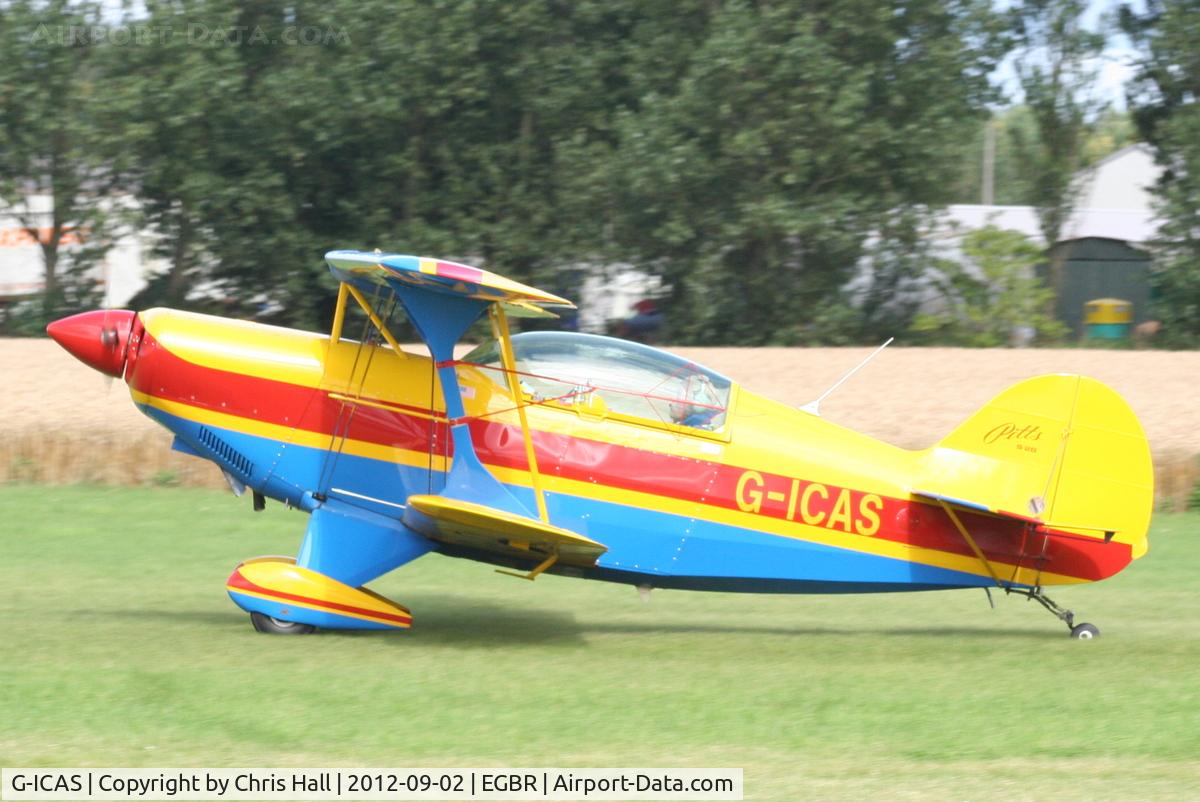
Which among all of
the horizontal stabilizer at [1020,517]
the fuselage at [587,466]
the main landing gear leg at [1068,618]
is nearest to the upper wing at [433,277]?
the fuselage at [587,466]

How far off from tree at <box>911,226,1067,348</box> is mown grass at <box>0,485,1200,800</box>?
46.5 feet

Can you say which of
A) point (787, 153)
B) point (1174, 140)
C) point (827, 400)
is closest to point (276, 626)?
point (827, 400)

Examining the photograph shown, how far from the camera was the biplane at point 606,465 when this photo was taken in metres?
8.69

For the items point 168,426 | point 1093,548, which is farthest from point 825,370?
point 168,426

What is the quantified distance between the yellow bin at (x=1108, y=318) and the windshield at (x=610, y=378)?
20626 mm

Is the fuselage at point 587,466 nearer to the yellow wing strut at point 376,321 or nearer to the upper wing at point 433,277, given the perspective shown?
the yellow wing strut at point 376,321

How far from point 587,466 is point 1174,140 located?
20756mm

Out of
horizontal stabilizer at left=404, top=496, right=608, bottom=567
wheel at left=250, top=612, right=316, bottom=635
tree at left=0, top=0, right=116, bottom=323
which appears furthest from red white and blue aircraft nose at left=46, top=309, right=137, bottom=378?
tree at left=0, top=0, right=116, bottom=323

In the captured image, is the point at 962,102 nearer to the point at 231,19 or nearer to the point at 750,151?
the point at 750,151

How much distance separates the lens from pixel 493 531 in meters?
8.18

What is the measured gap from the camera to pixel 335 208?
2603 centimetres

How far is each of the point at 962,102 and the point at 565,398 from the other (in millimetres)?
18687

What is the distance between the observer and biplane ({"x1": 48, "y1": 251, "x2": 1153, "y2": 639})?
8688 millimetres

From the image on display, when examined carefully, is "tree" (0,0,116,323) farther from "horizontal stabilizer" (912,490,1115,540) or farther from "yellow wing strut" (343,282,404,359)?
"horizontal stabilizer" (912,490,1115,540)
